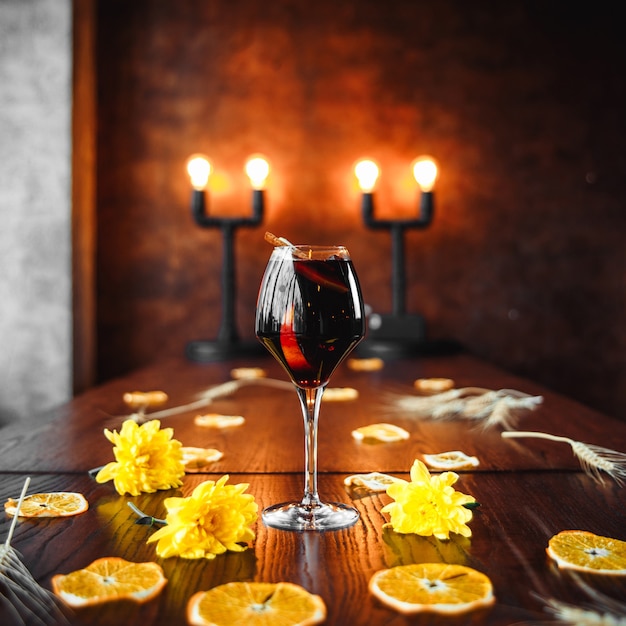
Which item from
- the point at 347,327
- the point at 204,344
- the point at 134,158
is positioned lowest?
the point at 204,344

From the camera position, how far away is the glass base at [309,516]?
75cm

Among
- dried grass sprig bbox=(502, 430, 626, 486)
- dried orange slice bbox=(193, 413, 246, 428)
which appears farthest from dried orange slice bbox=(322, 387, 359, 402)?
dried grass sprig bbox=(502, 430, 626, 486)

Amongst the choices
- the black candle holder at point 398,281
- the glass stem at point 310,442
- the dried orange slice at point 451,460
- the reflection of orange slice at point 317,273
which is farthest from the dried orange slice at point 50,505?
the black candle holder at point 398,281

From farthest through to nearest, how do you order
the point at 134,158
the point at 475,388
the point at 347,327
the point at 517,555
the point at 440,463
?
the point at 134,158, the point at 475,388, the point at 440,463, the point at 347,327, the point at 517,555

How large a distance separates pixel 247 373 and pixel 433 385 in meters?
0.60

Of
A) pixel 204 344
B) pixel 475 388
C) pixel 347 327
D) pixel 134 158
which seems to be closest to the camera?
pixel 347 327

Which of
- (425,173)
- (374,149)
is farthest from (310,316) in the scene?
(374,149)

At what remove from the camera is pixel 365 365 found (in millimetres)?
2516

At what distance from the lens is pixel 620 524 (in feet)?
2.50

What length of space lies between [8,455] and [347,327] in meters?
0.61

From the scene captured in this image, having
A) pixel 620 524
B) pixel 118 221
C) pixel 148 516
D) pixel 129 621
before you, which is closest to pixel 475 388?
pixel 620 524

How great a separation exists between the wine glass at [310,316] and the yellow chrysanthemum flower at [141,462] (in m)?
0.17

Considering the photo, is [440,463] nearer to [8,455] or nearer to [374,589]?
[374,589]

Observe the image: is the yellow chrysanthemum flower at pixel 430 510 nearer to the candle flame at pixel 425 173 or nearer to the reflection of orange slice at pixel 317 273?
the reflection of orange slice at pixel 317 273
